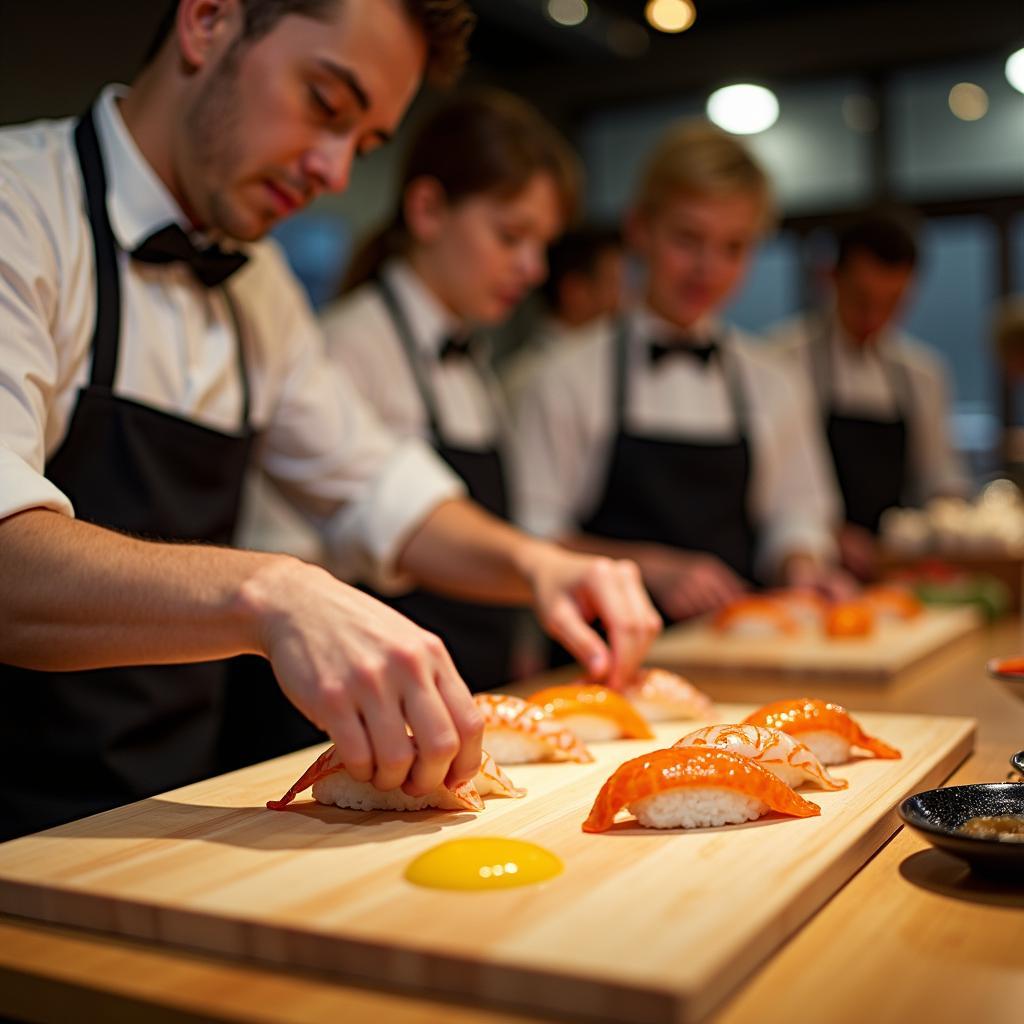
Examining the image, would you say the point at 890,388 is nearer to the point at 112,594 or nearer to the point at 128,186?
the point at 128,186

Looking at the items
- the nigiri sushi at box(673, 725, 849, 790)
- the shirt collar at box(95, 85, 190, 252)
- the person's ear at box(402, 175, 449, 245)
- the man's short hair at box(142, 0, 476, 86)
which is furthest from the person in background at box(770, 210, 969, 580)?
the nigiri sushi at box(673, 725, 849, 790)

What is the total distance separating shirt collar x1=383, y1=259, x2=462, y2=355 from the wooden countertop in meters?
2.38

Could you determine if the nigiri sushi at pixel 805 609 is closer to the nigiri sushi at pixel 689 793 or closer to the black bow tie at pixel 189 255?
the black bow tie at pixel 189 255

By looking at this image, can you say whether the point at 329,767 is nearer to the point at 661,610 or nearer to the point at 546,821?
the point at 546,821

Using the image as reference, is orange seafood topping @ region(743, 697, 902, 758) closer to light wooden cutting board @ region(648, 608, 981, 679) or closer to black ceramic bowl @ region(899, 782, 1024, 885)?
black ceramic bowl @ region(899, 782, 1024, 885)

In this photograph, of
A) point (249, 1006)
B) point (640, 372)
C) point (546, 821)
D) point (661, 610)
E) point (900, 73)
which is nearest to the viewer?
point (249, 1006)

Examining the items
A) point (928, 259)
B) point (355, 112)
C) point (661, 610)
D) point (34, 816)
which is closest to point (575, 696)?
point (34, 816)

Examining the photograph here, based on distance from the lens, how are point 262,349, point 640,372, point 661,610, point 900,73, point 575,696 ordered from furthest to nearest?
point 900,73, point 640,372, point 661,610, point 262,349, point 575,696

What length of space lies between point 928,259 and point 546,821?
6.86 metres

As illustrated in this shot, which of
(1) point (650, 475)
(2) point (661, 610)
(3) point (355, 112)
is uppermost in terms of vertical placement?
(3) point (355, 112)

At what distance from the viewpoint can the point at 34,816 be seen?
181cm

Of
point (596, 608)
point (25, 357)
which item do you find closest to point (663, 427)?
point (596, 608)

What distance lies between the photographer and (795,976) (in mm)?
968

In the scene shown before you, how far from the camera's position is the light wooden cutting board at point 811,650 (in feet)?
8.14
